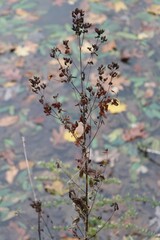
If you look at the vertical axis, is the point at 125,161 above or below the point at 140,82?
below

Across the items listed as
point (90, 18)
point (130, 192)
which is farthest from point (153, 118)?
point (90, 18)

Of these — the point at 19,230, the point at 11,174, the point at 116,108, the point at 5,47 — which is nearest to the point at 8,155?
the point at 11,174

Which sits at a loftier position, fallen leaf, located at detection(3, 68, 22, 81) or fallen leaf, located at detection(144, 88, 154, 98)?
fallen leaf, located at detection(3, 68, 22, 81)

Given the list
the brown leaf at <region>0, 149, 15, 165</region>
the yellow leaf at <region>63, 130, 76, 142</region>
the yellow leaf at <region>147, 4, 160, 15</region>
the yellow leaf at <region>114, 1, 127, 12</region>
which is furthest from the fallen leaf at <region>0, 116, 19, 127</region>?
the yellow leaf at <region>147, 4, 160, 15</region>

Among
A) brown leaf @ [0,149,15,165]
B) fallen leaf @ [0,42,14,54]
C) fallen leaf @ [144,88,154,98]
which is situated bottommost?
brown leaf @ [0,149,15,165]

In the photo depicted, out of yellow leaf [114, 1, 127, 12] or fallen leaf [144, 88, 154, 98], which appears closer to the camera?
fallen leaf [144, 88, 154, 98]

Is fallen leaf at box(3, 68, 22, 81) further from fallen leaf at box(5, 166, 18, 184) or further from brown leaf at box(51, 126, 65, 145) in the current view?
fallen leaf at box(5, 166, 18, 184)

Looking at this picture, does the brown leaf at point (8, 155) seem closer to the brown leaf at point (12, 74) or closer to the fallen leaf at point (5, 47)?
the brown leaf at point (12, 74)

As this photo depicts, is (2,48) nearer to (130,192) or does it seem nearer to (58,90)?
(58,90)
